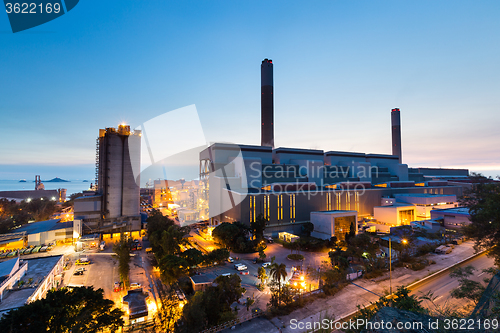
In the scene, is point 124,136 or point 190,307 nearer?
point 190,307

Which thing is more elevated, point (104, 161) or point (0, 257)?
point (104, 161)

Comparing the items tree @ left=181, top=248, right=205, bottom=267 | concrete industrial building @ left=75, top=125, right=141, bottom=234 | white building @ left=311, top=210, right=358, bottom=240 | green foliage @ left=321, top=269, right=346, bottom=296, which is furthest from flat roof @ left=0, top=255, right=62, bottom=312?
white building @ left=311, top=210, right=358, bottom=240

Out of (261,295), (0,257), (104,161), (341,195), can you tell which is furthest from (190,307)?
(341,195)

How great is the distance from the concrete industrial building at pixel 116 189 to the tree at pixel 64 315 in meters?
37.4

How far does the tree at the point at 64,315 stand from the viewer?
35.9ft

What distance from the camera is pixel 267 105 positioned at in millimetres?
75812

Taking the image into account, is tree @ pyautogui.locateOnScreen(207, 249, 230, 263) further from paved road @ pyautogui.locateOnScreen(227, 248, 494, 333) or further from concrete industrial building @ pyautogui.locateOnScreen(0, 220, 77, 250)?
concrete industrial building @ pyautogui.locateOnScreen(0, 220, 77, 250)

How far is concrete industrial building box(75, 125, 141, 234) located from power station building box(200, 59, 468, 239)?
61.9 ft

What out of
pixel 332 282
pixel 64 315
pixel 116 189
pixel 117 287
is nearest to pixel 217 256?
pixel 117 287

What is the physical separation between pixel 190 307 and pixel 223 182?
1602 inches

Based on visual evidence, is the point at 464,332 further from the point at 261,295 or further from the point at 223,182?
the point at 223,182

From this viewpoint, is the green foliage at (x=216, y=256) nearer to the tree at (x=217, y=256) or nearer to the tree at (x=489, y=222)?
the tree at (x=217, y=256)

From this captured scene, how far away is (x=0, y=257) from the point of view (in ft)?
103

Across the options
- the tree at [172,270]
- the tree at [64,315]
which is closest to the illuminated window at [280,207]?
the tree at [172,270]
